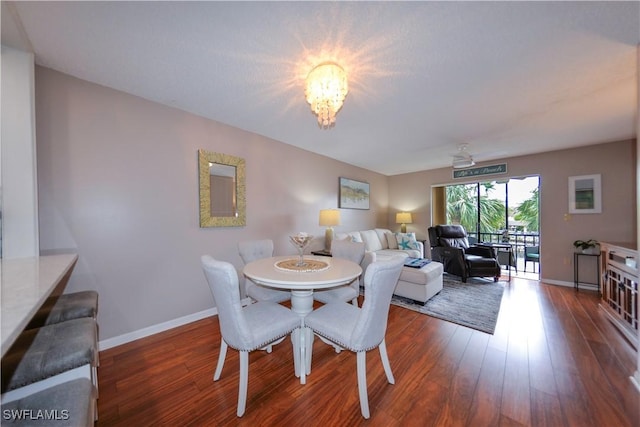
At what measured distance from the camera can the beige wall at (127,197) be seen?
1866 mm

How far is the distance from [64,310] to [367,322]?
1851 millimetres

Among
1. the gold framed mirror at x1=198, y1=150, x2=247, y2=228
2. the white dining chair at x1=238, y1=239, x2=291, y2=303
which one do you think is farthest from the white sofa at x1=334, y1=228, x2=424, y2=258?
the gold framed mirror at x1=198, y1=150, x2=247, y2=228

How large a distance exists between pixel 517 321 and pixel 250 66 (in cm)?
372

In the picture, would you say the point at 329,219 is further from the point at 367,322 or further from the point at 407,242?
the point at 367,322

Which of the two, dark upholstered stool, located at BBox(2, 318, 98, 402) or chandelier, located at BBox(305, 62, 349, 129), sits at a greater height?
chandelier, located at BBox(305, 62, 349, 129)

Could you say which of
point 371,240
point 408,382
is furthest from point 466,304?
point 371,240

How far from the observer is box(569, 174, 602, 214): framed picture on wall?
12.1 ft

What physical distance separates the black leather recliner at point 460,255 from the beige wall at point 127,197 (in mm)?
3494

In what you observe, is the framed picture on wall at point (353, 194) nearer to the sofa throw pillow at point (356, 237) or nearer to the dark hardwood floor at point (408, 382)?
the sofa throw pillow at point (356, 237)

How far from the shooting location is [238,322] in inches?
53.8

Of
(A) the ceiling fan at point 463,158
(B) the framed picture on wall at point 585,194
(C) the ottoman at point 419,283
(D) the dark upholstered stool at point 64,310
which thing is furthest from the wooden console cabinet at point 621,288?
(D) the dark upholstered stool at point 64,310

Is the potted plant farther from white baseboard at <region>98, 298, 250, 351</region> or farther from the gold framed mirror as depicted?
white baseboard at <region>98, 298, 250, 351</region>

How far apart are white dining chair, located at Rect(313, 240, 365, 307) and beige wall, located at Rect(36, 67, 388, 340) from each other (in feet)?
4.20

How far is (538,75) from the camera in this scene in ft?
6.27
